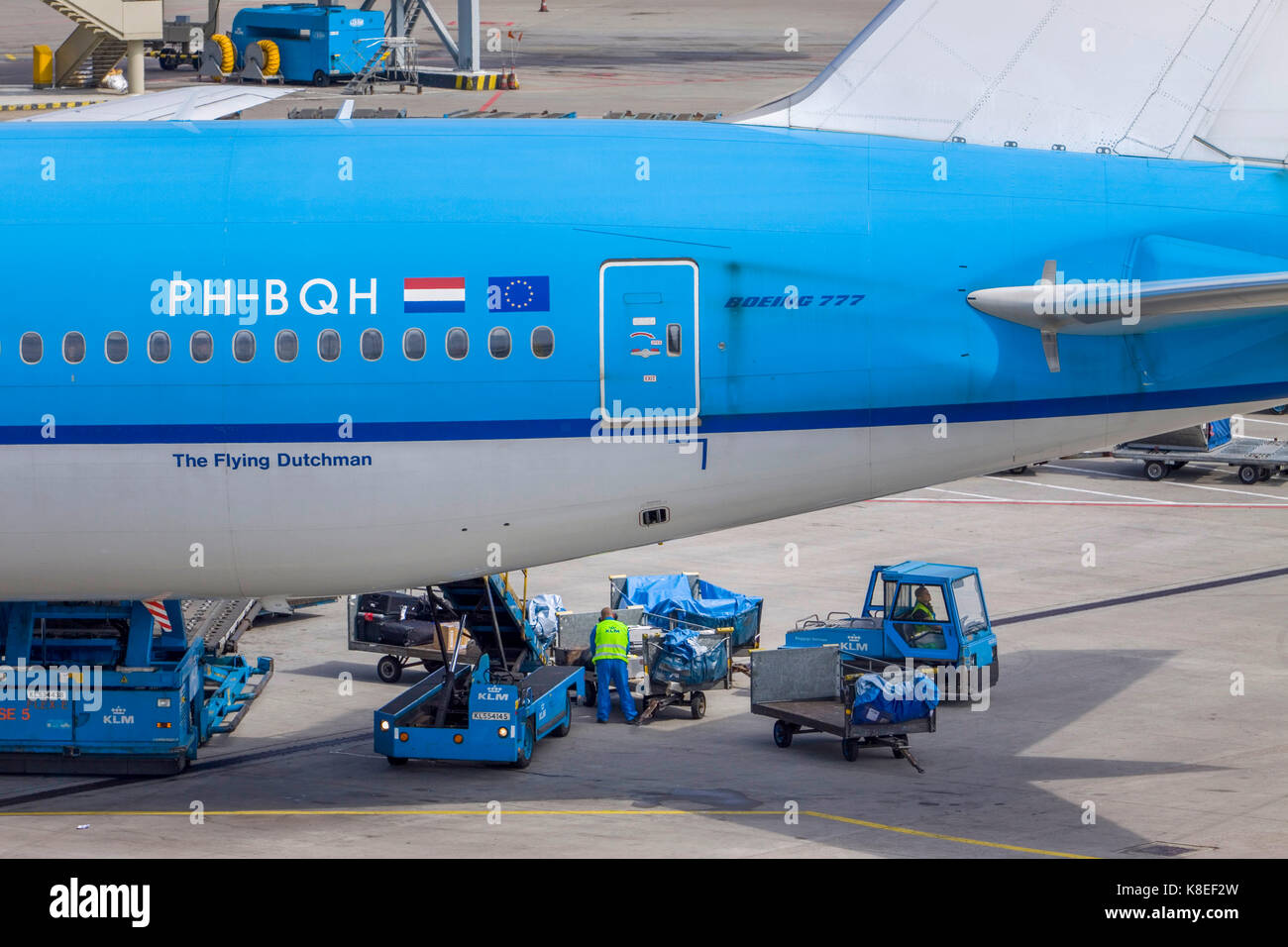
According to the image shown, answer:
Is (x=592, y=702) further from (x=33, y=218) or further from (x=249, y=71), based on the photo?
(x=249, y=71)

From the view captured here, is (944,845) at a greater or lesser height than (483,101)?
lesser

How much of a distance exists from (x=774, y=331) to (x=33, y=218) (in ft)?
30.1

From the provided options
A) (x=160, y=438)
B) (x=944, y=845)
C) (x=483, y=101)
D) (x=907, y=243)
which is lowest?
(x=944, y=845)

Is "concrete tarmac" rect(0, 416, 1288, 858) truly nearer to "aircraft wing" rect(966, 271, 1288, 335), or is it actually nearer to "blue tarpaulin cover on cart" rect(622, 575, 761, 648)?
"blue tarpaulin cover on cart" rect(622, 575, 761, 648)

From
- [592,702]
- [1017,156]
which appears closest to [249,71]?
[592,702]

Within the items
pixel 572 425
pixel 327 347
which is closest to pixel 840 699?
pixel 572 425

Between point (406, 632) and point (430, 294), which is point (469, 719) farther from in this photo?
point (430, 294)

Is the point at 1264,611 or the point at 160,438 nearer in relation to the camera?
the point at 160,438

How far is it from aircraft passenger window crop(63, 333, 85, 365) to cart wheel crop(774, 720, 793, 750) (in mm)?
11522

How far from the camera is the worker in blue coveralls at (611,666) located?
2738 centimetres

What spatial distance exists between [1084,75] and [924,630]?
33.9ft

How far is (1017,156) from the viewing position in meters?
21.9

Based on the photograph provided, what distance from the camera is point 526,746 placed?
2488 centimetres

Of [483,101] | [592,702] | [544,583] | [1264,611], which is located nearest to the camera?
[592,702]
